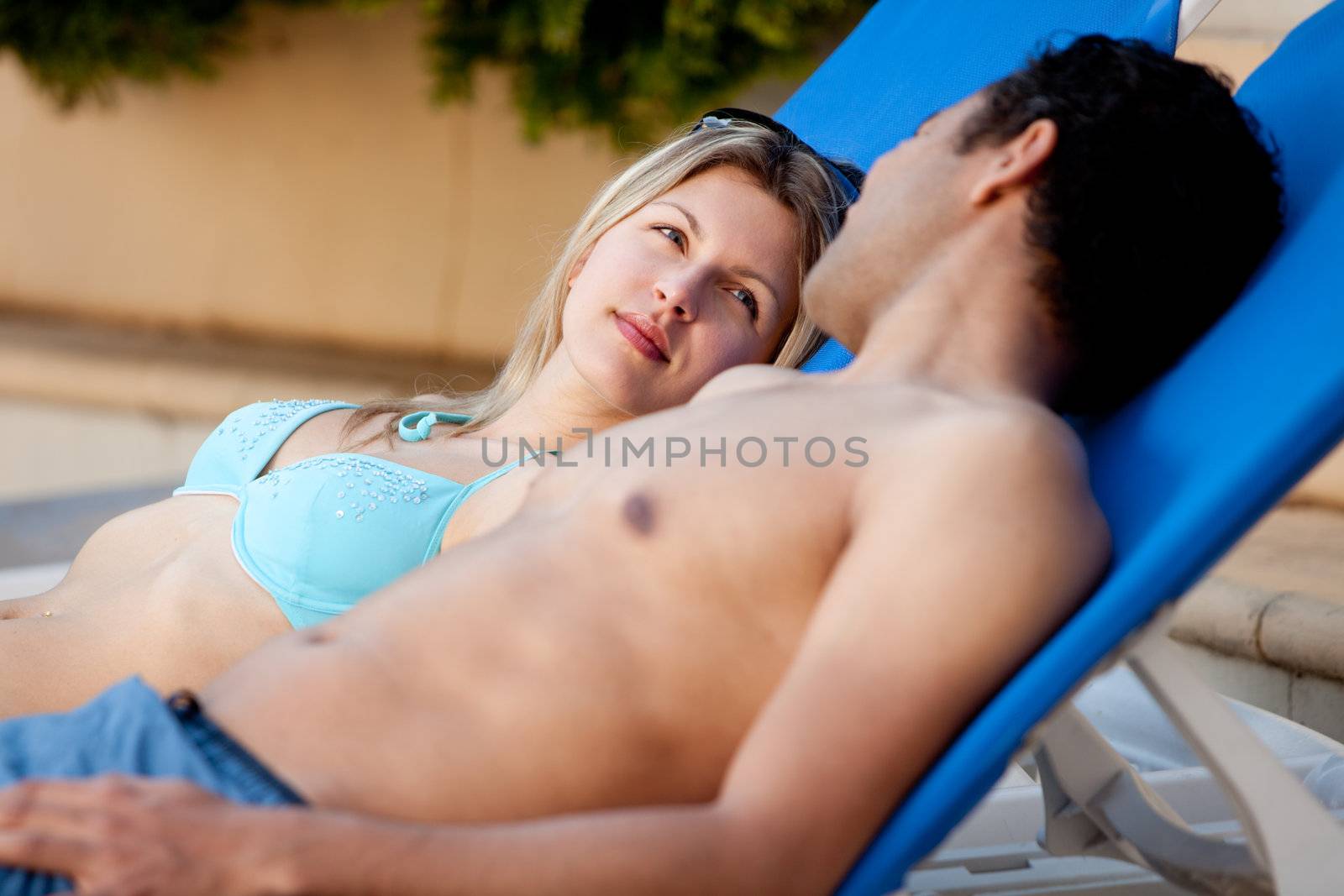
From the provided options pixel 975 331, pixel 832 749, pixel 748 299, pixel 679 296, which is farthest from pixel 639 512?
pixel 748 299

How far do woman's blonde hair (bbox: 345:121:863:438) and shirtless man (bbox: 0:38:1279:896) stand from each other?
0.54 m

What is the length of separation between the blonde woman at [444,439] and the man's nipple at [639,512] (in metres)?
0.40

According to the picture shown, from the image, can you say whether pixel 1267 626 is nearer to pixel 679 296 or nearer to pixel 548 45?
pixel 679 296

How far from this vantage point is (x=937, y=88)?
2.47 metres

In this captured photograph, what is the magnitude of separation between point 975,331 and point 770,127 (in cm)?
98

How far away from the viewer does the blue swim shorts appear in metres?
1.24

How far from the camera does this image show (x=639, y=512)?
1.39m

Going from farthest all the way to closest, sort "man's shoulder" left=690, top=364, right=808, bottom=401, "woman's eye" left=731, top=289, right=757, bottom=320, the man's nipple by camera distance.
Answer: "woman's eye" left=731, top=289, right=757, bottom=320
"man's shoulder" left=690, top=364, right=808, bottom=401
the man's nipple

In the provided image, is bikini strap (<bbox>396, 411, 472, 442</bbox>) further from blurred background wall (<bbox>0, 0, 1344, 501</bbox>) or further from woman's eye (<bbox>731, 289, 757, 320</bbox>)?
blurred background wall (<bbox>0, 0, 1344, 501</bbox>)

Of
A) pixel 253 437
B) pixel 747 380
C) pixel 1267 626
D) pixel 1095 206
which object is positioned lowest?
pixel 1267 626

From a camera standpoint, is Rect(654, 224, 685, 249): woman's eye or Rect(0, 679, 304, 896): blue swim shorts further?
Rect(654, 224, 685, 249): woman's eye

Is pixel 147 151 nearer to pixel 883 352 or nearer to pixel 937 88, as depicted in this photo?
pixel 937 88

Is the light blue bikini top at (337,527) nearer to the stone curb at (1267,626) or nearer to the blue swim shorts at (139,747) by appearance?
the blue swim shorts at (139,747)

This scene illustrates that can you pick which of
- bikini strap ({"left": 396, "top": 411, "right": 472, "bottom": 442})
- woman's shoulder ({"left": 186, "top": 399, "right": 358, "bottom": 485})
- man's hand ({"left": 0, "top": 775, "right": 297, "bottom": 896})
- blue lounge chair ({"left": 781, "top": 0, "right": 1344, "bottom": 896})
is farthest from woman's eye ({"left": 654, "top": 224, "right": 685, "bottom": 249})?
man's hand ({"left": 0, "top": 775, "right": 297, "bottom": 896})
